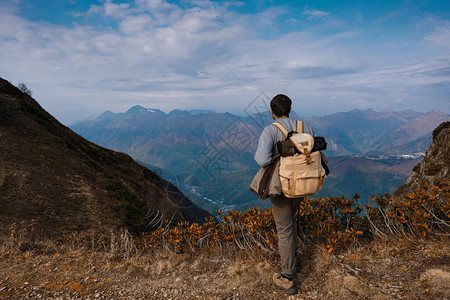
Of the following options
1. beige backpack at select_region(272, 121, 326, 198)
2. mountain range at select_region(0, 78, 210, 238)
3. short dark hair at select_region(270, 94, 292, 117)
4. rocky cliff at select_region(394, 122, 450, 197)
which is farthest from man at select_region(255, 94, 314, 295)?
rocky cliff at select_region(394, 122, 450, 197)

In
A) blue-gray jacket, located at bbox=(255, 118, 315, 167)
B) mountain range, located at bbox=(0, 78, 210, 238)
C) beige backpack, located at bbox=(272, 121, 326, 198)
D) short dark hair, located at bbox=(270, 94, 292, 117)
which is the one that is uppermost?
short dark hair, located at bbox=(270, 94, 292, 117)

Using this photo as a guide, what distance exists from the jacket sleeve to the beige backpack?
0.63 feet

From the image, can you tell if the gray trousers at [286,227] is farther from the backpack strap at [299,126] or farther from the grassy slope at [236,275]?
the backpack strap at [299,126]

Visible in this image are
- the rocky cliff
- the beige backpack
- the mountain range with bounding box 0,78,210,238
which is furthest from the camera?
the mountain range with bounding box 0,78,210,238

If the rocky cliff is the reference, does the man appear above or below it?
above

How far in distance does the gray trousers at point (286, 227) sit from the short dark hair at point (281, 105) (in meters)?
1.23

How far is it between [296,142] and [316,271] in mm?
2337

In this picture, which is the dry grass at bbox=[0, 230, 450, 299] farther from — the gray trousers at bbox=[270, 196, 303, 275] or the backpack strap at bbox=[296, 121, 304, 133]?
the backpack strap at bbox=[296, 121, 304, 133]

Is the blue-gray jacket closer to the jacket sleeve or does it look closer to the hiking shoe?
the jacket sleeve

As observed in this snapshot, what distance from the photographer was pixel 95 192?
18609 mm

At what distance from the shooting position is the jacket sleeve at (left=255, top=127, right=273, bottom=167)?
3.03 metres

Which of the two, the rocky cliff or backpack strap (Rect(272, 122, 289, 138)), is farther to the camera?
the rocky cliff

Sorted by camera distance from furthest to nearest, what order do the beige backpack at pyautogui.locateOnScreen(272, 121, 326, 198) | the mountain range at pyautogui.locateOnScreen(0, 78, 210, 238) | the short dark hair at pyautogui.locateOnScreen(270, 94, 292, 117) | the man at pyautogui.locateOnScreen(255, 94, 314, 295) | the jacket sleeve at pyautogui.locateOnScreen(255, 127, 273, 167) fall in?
the mountain range at pyautogui.locateOnScreen(0, 78, 210, 238), the short dark hair at pyautogui.locateOnScreen(270, 94, 292, 117), the man at pyautogui.locateOnScreen(255, 94, 314, 295), the jacket sleeve at pyautogui.locateOnScreen(255, 127, 273, 167), the beige backpack at pyautogui.locateOnScreen(272, 121, 326, 198)

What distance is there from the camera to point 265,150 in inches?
121
